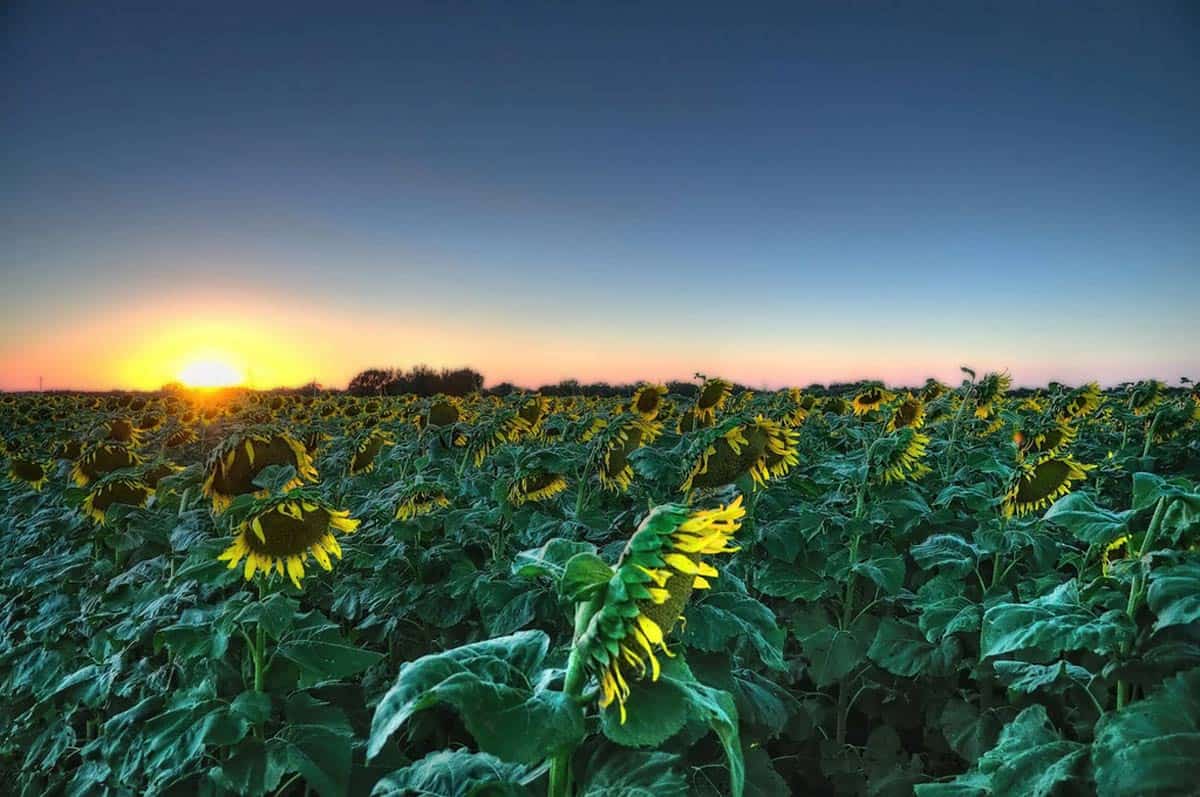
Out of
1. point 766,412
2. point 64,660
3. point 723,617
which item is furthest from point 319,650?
point 766,412

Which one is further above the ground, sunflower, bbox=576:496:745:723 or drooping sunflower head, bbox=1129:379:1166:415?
drooping sunflower head, bbox=1129:379:1166:415

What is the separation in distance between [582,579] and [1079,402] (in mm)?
7447

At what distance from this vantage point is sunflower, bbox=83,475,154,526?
157 inches

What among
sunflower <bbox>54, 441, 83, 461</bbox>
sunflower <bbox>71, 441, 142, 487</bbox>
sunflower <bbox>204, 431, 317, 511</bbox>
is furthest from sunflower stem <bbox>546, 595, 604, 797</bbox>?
sunflower <bbox>54, 441, 83, 461</bbox>

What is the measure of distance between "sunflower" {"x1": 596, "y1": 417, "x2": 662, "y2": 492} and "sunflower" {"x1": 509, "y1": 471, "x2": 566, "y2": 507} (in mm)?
324

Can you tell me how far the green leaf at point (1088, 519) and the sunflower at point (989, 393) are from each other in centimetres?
470

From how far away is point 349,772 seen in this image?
87.8 inches

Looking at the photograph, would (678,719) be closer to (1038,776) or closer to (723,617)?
(723,617)

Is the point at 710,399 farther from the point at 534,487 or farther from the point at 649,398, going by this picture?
the point at 534,487

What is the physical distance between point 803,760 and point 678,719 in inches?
125

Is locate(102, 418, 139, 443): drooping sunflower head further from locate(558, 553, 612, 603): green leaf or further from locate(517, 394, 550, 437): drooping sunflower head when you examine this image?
locate(558, 553, 612, 603): green leaf

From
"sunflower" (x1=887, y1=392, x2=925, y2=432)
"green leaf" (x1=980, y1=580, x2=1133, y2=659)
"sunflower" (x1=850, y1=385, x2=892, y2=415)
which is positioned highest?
"sunflower" (x1=850, y1=385, x2=892, y2=415)

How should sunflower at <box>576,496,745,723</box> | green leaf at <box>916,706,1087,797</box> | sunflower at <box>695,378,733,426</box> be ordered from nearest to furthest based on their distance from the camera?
sunflower at <box>576,496,745,723</box>, green leaf at <box>916,706,1087,797</box>, sunflower at <box>695,378,733,426</box>

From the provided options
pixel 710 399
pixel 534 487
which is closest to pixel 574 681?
pixel 534 487
